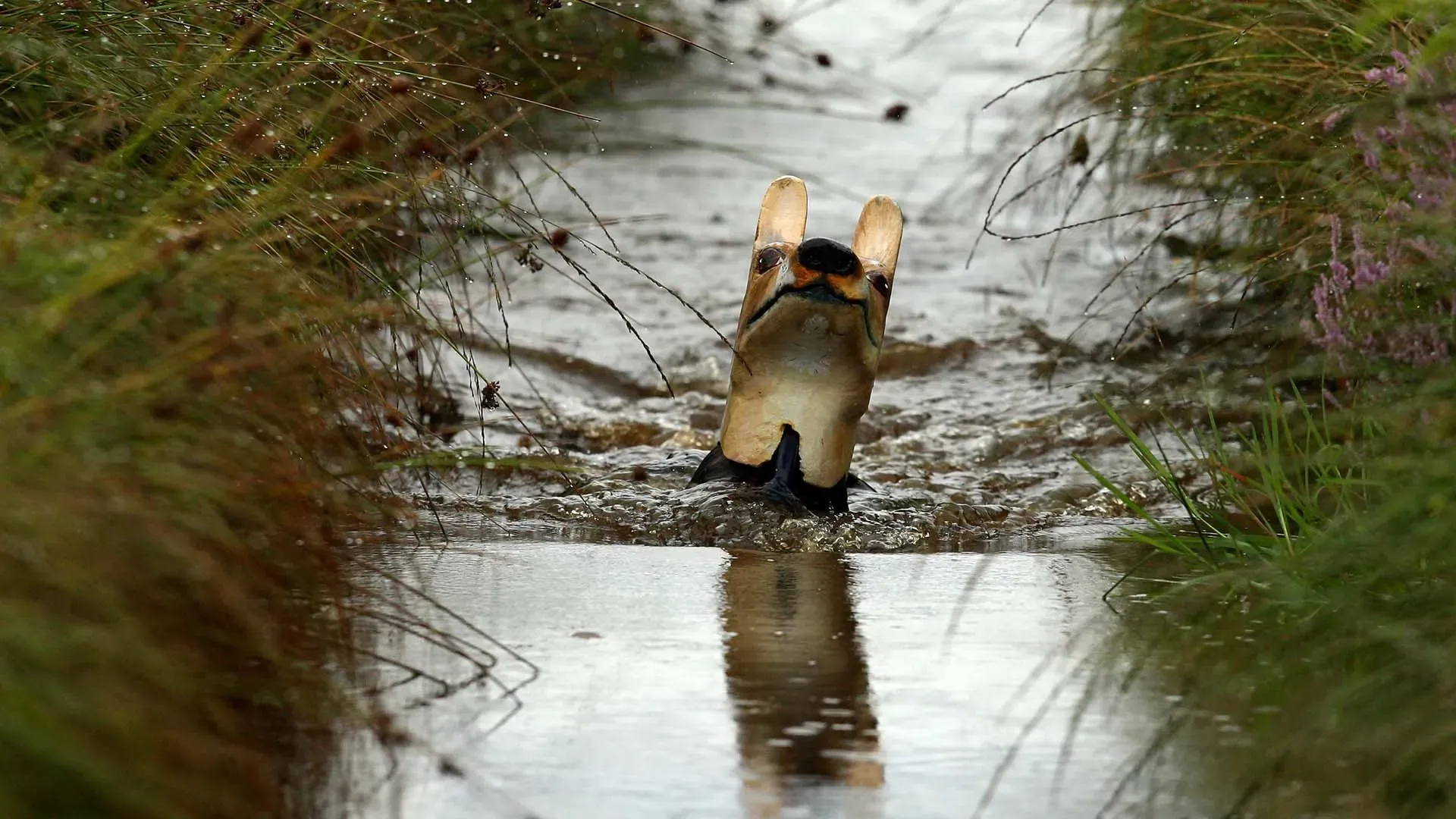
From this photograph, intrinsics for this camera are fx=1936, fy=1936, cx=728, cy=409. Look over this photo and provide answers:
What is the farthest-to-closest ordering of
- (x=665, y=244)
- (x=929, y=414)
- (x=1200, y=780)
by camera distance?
(x=665, y=244), (x=929, y=414), (x=1200, y=780)

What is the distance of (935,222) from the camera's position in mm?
10594

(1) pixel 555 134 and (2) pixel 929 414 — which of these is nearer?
(2) pixel 929 414

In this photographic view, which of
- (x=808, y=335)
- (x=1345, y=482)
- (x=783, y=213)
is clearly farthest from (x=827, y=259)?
(x=1345, y=482)

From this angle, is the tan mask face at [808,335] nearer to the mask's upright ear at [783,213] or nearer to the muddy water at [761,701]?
the mask's upright ear at [783,213]

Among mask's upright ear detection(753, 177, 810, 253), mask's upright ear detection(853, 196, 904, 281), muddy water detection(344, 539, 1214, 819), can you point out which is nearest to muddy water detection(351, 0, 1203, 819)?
muddy water detection(344, 539, 1214, 819)

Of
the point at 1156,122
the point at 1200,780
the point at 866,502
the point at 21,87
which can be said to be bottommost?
the point at 1200,780

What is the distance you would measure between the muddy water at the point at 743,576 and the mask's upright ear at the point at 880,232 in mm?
298

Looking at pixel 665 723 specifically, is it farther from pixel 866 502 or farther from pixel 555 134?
pixel 555 134

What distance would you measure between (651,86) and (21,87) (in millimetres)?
7998

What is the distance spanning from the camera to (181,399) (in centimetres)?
262

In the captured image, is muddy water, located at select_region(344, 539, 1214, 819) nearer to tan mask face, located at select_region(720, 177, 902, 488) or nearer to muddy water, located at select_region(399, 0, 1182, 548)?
muddy water, located at select_region(399, 0, 1182, 548)

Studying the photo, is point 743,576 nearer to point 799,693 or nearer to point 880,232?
point 799,693

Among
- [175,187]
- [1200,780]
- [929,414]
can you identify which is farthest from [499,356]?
[1200,780]

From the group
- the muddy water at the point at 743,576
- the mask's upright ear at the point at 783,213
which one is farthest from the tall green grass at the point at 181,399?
the mask's upright ear at the point at 783,213
